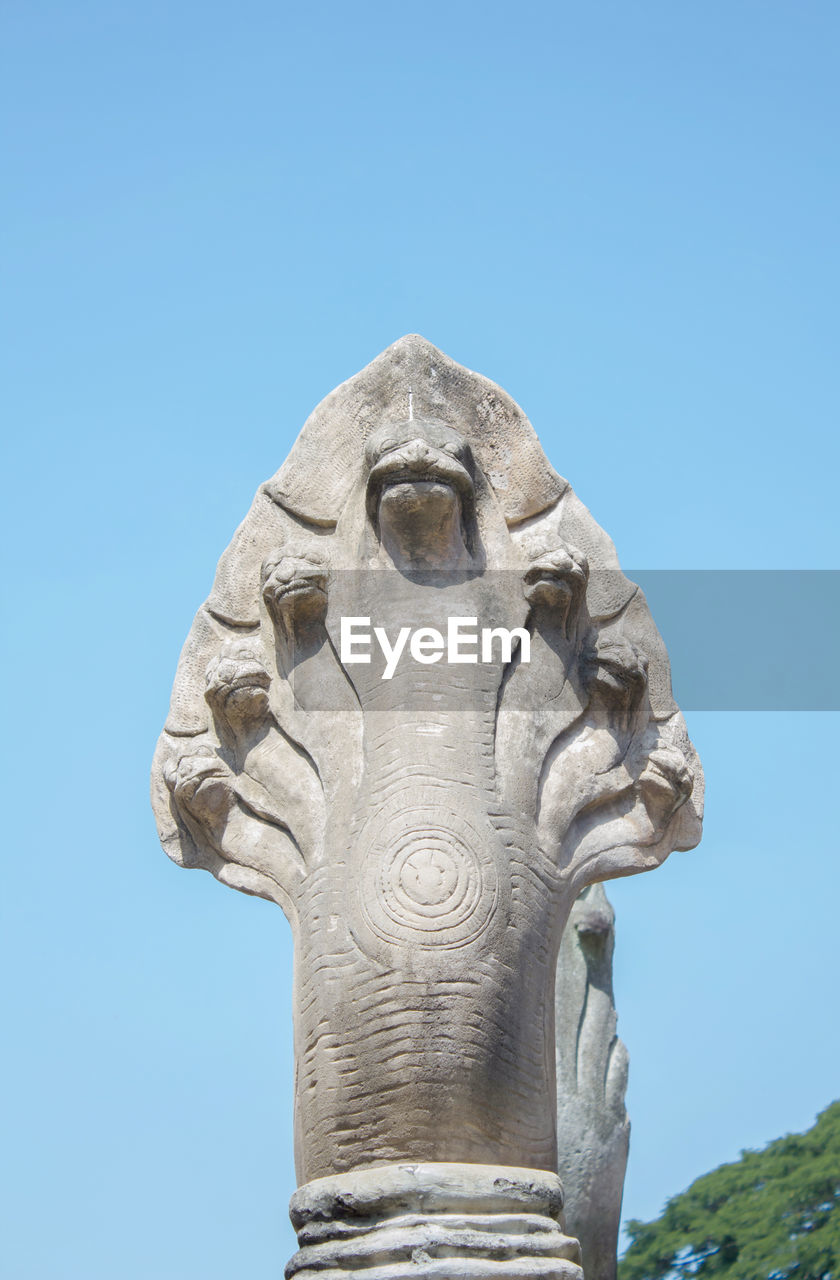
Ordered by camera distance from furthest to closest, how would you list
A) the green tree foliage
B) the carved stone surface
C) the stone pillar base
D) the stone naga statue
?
the green tree foliage < the carved stone surface < the stone naga statue < the stone pillar base

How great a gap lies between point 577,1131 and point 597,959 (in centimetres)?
92

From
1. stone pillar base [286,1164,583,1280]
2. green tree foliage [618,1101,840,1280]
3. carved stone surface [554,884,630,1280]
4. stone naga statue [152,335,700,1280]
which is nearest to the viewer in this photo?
stone pillar base [286,1164,583,1280]

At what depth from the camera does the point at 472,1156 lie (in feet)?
17.0

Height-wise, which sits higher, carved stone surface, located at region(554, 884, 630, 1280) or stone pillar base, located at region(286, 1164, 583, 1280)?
carved stone surface, located at region(554, 884, 630, 1280)

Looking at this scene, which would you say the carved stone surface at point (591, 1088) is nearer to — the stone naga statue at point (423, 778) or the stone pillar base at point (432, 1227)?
the stone naga statue at point (423, 778)

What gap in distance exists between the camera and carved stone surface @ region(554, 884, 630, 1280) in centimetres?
795

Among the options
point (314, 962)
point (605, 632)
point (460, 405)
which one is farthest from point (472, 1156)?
point (460, 405)

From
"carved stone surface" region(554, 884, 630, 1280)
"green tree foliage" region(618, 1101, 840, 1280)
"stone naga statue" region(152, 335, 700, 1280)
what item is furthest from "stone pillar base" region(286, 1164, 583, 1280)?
"green tree foliage" region(618, 1101, 840, 1280)

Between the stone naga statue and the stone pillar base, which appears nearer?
the stone pillar base

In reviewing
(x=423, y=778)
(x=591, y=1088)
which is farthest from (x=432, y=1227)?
(x=591, y=1088)

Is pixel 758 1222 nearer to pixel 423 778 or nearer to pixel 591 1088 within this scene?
pixel 591 1088

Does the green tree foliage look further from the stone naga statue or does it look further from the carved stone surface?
the stone naga statue

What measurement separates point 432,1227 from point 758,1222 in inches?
376

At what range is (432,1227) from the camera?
4957 millimetres
